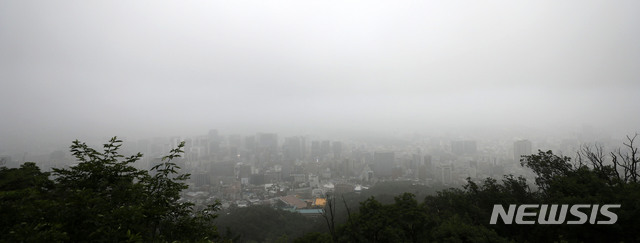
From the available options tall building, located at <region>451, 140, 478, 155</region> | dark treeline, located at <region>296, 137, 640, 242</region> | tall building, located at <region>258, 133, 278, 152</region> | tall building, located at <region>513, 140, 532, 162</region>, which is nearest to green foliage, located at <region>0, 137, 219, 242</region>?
dark treeline, located at <region>296, 137, 640, 242</region>

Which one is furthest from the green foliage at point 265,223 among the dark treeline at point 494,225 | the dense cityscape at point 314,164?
the dark treeline at point 494,225

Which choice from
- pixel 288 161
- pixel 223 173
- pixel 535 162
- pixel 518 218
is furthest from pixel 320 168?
pixel 518 218

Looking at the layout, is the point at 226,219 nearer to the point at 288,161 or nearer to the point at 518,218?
the point at 518,218

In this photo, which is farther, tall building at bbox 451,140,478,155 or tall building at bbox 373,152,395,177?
tall building at bbox 451,140,478,155

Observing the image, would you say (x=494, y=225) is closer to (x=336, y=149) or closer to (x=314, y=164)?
(x=314, y=164)

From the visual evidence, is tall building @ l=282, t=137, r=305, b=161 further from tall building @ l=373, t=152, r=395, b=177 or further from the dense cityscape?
tall building @ l=373, t=152, r=395, b=177

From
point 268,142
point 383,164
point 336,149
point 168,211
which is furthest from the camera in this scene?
point 268,142

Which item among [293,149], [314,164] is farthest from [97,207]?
[293,149]
